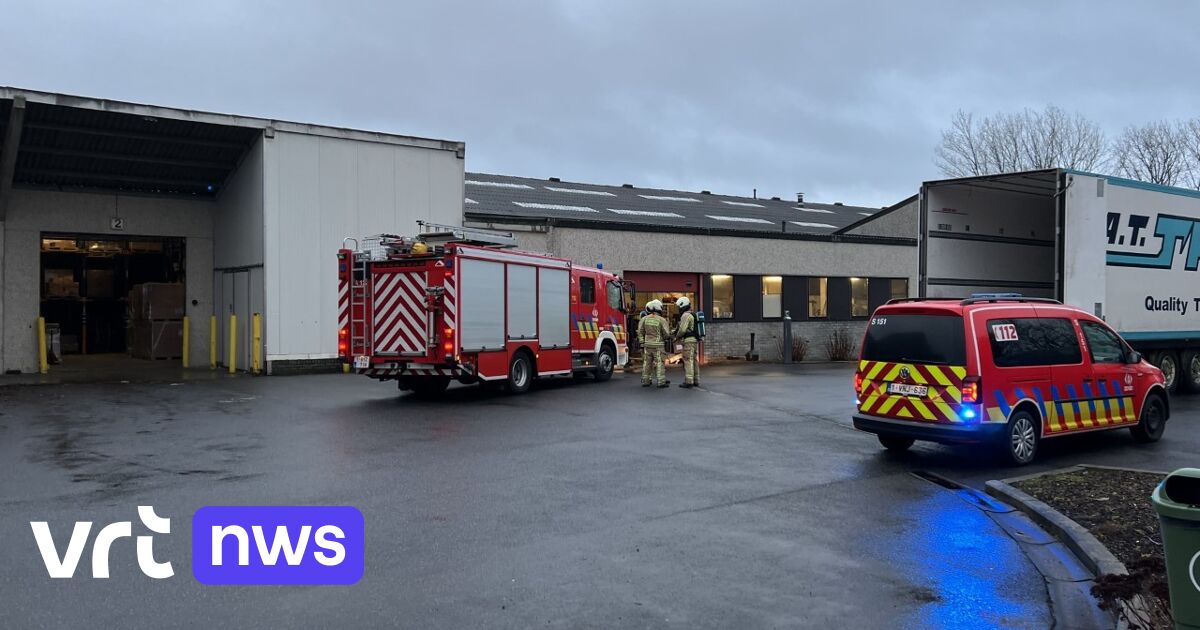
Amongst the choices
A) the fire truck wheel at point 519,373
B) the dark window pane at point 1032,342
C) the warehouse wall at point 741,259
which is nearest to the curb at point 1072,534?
the dark window pane at point 1032,342

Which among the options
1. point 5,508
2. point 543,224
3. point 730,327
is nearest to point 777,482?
point 5,508

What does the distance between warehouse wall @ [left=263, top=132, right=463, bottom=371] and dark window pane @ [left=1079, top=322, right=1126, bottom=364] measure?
15605 millimetres

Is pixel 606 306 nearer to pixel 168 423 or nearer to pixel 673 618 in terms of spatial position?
pixel 168 423

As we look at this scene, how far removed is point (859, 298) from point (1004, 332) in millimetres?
22854

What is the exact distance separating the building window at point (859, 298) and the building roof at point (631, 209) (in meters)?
2.33

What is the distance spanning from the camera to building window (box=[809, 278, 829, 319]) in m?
31.0

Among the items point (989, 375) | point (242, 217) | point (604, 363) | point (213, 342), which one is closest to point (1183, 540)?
point (989, 375)

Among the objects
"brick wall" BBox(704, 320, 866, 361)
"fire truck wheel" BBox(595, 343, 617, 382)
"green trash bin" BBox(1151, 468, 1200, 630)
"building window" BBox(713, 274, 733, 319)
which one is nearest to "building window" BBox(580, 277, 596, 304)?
"fire truck wheel" BBox(595, 343, 617, 382)

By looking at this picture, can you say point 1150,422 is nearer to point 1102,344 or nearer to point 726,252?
point 1102,344

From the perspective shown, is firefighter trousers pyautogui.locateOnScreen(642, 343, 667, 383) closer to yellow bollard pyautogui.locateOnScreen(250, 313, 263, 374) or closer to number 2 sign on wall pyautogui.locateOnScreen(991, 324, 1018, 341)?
yellow bollard pyautogui.locateOnScreen(250, 313, 263, 374)

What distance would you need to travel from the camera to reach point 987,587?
225 inches

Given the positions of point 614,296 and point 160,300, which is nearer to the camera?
→ point 614,296

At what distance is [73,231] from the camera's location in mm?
22016

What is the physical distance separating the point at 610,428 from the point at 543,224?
43.2ft
